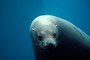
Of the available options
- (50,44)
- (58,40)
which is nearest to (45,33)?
(50,44)

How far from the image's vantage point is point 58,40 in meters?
3.99

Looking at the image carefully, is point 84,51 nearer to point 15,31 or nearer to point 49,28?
point 49,28

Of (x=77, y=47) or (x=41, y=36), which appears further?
(x=77, y=47)

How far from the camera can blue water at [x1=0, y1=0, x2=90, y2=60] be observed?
9357mm

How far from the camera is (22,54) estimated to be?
33.1ft

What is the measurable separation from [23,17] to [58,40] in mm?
5858

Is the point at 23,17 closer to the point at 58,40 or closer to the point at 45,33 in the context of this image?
the point at 58,40

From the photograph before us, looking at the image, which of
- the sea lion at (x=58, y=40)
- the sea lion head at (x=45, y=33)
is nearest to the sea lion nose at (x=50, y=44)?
the sea lion head at (x=45, y=33)

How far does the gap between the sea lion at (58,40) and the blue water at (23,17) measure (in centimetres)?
533
